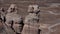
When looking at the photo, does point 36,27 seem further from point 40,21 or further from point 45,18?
point 45,18

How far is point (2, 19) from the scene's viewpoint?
228 cm

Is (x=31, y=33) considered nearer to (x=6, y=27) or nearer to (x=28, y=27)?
(x=28, y=27)

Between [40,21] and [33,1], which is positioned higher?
→ [33,1]

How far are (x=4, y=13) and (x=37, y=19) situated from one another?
0.56m

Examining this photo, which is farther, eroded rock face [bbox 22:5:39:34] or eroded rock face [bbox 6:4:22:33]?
eroded rock face [bbox 6:4:22:33]

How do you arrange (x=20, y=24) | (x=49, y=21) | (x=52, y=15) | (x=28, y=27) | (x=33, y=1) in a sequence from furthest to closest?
(x=33, y=1), (x=52, y=15), (x=49, y=21), (x=20, y=24), (x=28, y=27)

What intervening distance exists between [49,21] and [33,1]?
69 cm

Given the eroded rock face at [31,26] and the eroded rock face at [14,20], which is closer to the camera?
the eroded rock face at [31,26]

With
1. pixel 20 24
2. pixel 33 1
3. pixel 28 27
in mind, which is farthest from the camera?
pixel 33 1

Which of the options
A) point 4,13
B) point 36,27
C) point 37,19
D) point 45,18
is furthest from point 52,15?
point 4,13

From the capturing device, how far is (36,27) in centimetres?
202

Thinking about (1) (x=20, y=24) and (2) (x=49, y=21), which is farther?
(2) (x=49, y=21)

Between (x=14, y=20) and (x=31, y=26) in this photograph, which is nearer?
(x=31, y=26)

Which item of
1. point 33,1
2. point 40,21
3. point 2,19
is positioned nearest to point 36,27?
point 40,21
